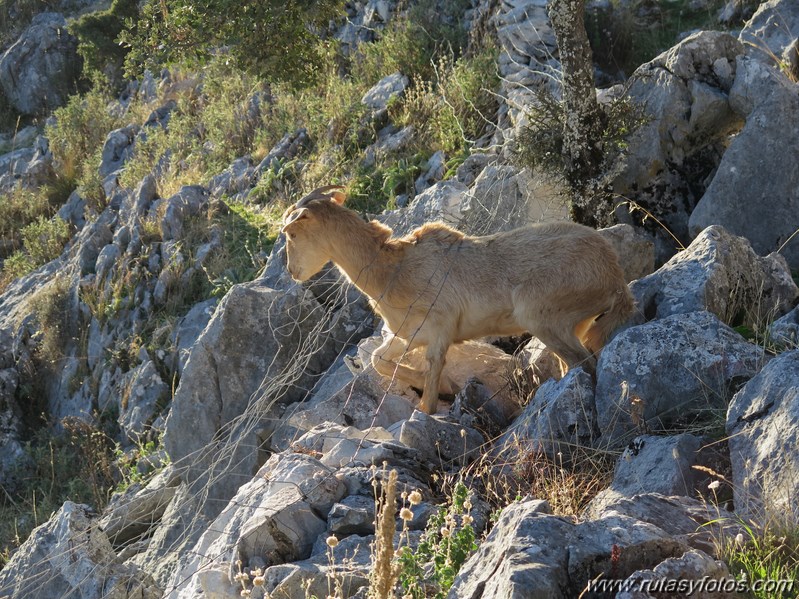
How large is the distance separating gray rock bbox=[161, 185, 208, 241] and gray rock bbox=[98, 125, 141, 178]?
508 centimetres

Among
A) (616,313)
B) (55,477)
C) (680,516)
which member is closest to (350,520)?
(680,516)

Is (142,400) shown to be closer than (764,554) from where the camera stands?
No

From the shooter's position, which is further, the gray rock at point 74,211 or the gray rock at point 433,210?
the gray rock at point 74,211

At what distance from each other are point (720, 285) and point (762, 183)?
2046 millimetres

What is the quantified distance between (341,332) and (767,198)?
400 cm

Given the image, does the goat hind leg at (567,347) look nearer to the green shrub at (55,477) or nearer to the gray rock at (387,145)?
the green shrub at (55,477)

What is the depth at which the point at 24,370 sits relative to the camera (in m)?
15.0

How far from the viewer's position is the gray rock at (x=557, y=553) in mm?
3672

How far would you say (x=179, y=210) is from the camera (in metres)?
14.6

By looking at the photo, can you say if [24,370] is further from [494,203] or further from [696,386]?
[696,386]

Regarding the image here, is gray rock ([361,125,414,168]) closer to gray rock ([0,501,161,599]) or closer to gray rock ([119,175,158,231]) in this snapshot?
gray rock ([119,175,158,231])

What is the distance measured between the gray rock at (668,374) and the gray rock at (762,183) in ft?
9.20

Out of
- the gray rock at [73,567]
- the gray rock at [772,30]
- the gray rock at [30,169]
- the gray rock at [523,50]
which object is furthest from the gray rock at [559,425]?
the gray rock at [30,169]

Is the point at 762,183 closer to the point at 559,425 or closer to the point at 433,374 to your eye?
the point at 433,374
